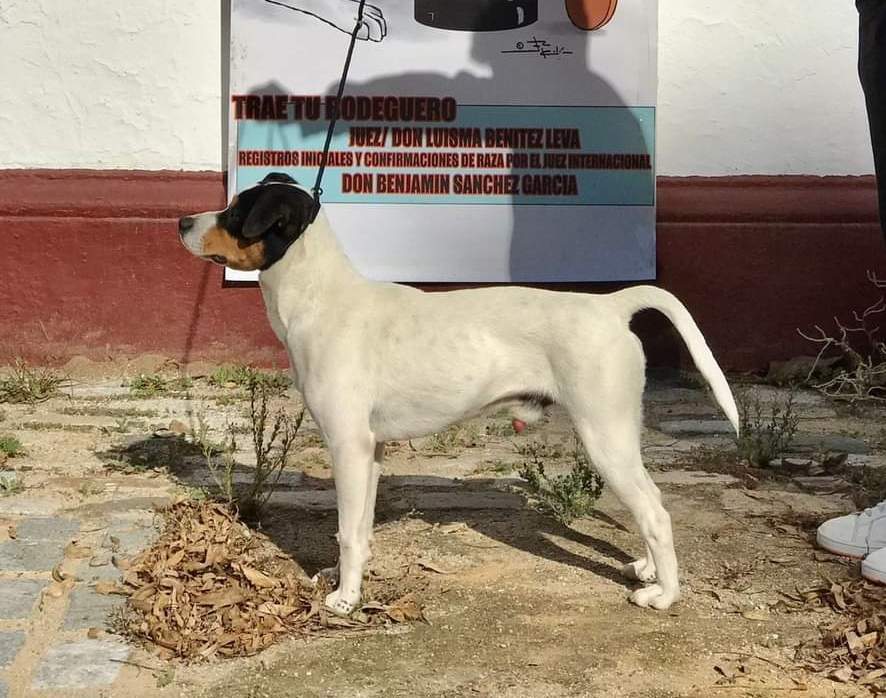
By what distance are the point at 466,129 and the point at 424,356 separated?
330cm

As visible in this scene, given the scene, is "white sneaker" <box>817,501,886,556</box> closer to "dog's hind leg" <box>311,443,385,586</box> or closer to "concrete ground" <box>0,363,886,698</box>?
"concrete ground" <box>0,363,886,698</box>

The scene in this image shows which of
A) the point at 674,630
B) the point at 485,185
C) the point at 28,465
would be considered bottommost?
the point at 28,465

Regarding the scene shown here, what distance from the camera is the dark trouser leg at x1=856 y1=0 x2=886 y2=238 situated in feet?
12.1

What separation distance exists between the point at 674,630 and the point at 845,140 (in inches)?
171

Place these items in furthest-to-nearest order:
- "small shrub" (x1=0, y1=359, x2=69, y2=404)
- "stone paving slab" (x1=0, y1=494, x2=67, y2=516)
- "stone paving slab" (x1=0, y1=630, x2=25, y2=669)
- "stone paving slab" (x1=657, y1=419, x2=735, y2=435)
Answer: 1. "small shrub" (x1=0, y1=359, x2=69, y2=404)
2. "stone paving slab" (x1=657, y1=419, x2=735, y2=435)
3. "stone paving slab" (x1=0, y1=494, x2=67, y2=516)
4. "stone paving slab" (x1=0, y1=630, x2=25, y2=669)

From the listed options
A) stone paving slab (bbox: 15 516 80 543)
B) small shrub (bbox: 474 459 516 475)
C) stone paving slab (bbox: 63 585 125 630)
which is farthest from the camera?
small shrub (bbox: 474 459 516 475)

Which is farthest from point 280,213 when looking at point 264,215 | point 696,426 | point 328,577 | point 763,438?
point 696,426

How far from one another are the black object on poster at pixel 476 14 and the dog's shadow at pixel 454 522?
2.85 m

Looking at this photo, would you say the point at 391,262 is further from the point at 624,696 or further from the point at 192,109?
the point at 624,696

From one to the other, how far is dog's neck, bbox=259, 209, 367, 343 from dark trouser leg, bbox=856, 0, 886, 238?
1.78 m

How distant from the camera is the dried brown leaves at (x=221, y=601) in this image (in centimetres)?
321

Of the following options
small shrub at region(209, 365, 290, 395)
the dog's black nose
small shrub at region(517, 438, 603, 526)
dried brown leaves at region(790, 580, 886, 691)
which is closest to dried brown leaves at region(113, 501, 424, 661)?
small shrub at region(517, 438, 603, 526)

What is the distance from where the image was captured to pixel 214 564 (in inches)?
142

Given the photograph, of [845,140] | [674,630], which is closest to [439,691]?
[674,630]
